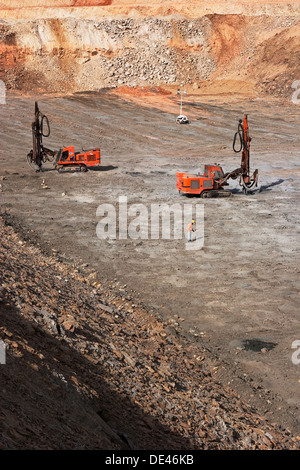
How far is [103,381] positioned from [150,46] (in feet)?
186

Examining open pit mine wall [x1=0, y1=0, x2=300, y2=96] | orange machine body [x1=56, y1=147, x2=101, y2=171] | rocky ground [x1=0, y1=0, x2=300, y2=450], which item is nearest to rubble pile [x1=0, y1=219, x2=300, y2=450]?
rocky ground [x1=0, y1=0, x2=300, y2=450]

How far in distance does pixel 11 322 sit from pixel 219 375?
15.7 feet

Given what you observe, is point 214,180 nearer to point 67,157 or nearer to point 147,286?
point 67,157

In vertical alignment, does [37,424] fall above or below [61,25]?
below

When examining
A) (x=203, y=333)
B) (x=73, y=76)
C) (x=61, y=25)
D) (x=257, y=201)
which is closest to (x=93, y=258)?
(x=203, y=333)

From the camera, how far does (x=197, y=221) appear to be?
26094mm

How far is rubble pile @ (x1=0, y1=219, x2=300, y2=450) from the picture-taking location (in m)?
8.91

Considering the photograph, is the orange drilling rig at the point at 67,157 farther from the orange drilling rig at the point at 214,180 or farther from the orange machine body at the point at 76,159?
the orange drilling rig at the point at 214,180

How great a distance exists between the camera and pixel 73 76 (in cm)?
6050

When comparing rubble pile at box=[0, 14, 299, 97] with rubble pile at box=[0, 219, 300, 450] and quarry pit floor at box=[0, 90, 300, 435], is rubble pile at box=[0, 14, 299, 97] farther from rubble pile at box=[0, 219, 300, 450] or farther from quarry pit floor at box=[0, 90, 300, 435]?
rubble pile at box=[0, 219, 300, 450]

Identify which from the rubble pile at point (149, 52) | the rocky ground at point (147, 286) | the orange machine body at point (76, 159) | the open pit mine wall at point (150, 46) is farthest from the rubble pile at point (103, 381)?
the open pit mine wall at point (150, 46)

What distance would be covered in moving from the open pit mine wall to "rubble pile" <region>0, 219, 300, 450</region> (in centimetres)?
4546
